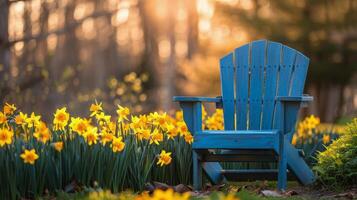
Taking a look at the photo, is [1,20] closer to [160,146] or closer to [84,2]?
[160,146]

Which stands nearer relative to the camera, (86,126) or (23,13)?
(86,126)

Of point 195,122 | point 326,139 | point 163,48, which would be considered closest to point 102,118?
point 195,122

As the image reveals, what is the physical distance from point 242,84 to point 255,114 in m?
0.27

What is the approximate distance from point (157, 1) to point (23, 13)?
13028mm

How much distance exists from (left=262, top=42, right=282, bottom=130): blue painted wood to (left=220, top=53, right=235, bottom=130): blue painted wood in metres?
0.25

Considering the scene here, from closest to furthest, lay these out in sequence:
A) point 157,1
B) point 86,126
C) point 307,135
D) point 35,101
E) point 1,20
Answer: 1. point 86,126
2. point 307,135
3. point 1,20
4. point 35,101
5. point 157,1

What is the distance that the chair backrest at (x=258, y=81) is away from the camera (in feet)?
16.9

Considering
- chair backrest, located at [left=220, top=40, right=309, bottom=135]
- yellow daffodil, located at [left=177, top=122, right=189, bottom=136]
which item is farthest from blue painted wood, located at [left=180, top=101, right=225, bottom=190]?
chair backrest, located at [left=220, top=40, right=309, bottom=135]

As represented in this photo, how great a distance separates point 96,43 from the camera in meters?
23.8

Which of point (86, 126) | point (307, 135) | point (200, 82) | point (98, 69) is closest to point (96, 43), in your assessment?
point (98, 69)

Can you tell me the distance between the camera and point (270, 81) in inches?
205

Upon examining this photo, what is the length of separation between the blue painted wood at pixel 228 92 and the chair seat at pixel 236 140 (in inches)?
31.8

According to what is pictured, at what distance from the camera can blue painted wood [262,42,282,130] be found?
16.9 ft

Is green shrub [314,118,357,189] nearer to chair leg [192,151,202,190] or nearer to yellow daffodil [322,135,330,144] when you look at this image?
chair leg [192,151,202,190]
